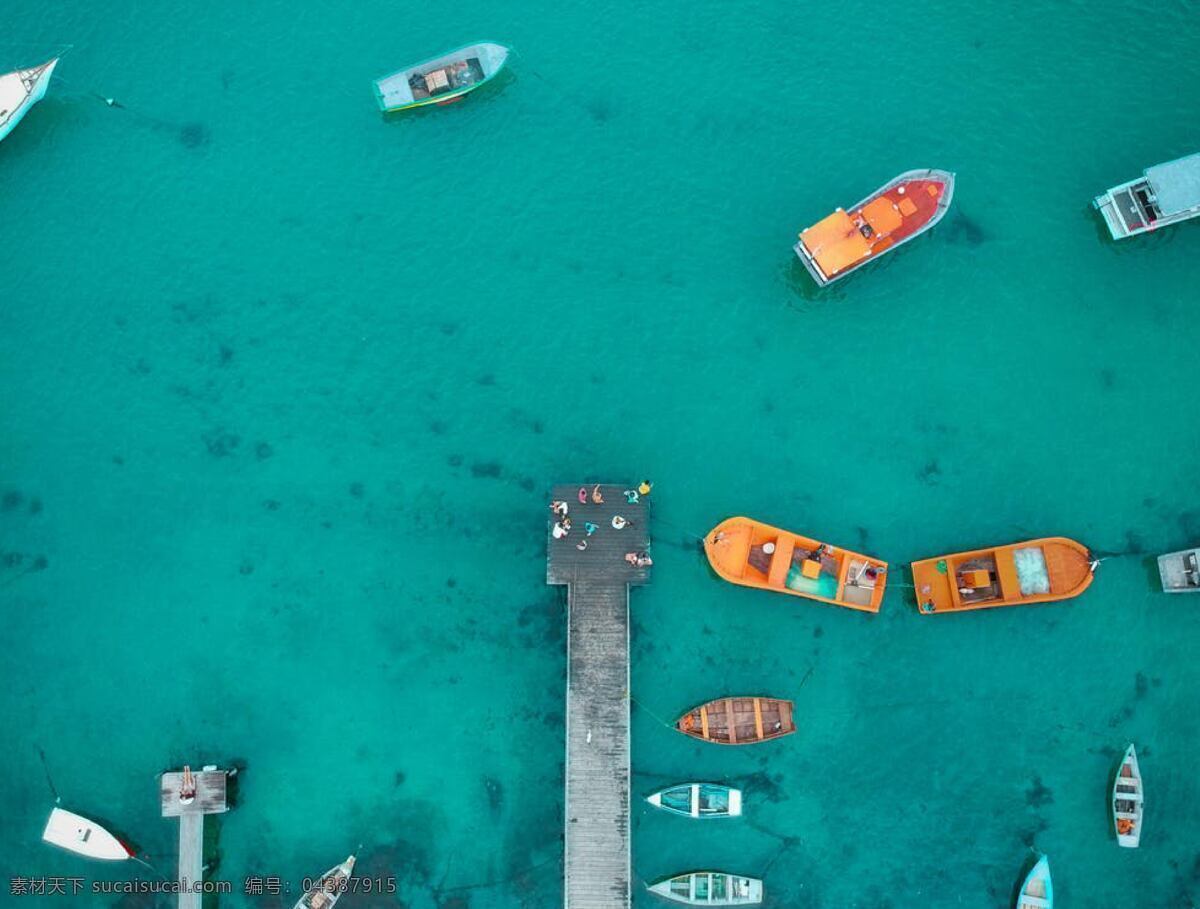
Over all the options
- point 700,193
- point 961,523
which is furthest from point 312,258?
point 961,523

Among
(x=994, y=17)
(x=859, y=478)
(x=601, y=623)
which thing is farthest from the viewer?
(x=994, y=17)

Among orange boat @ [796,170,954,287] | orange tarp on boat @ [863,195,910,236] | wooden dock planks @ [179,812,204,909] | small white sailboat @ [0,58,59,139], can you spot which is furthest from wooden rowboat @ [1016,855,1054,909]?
small white sailboat @ [0,58,59,139]

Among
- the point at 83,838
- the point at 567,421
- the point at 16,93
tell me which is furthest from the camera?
the point at 16,93

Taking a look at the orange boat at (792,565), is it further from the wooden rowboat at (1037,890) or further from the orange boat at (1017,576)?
the wooden rowboat at (1037,890)

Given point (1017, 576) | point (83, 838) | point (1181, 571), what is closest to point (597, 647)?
point (1017, 576)

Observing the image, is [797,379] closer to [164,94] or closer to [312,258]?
[312,258]

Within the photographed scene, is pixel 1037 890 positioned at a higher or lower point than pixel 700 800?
lower

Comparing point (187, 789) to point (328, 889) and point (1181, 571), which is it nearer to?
point (328, 889)
